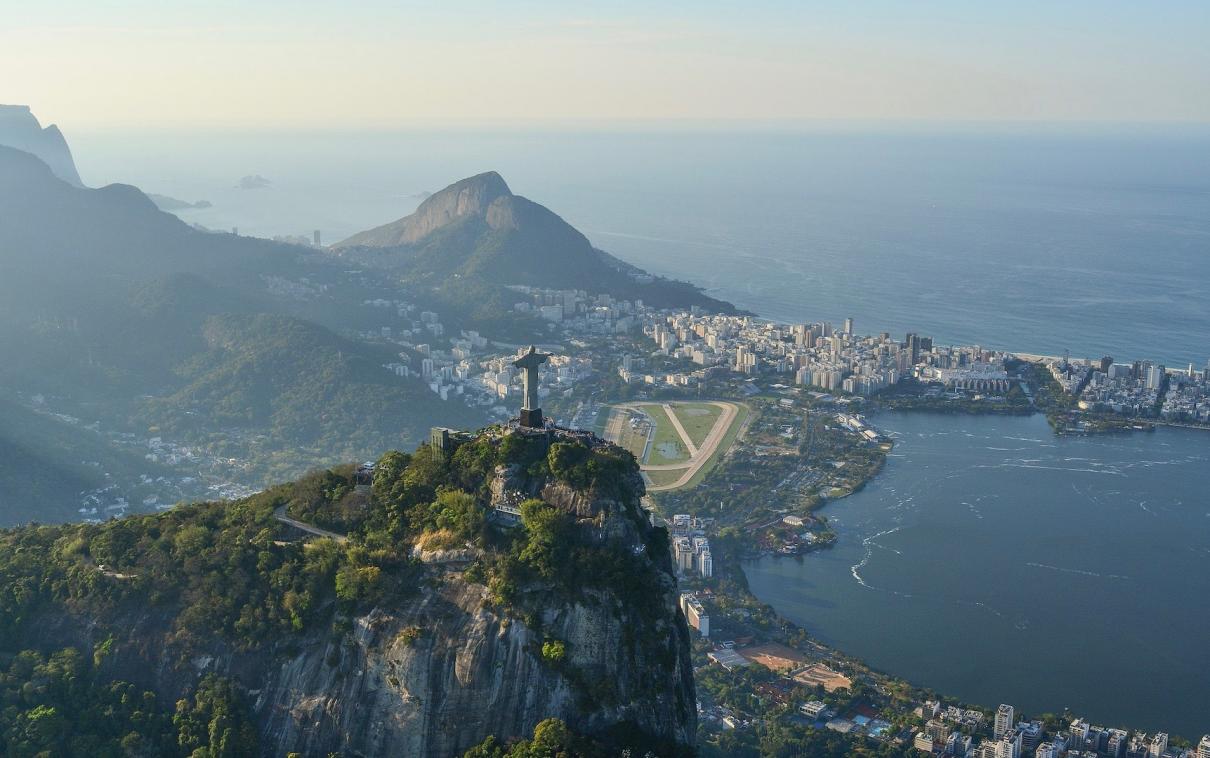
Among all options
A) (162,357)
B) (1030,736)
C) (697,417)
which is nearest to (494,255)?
(162,357)

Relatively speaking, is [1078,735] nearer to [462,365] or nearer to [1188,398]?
[1188,398]

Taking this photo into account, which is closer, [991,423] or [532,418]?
[532,418]

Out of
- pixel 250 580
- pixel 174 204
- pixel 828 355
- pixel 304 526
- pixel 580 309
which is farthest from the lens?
pixel 174 204

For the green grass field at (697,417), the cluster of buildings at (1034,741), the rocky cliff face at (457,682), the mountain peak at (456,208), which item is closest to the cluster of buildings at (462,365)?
the green grass field at (697,417)

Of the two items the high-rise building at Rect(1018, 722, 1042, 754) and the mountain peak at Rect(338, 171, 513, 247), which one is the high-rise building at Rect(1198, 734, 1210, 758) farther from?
the mountain peak at Rect(338, 171, 513, 247)

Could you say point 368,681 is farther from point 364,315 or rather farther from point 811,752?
point 364,315

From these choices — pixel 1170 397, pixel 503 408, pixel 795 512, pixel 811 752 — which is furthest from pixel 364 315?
pixel 811 752
